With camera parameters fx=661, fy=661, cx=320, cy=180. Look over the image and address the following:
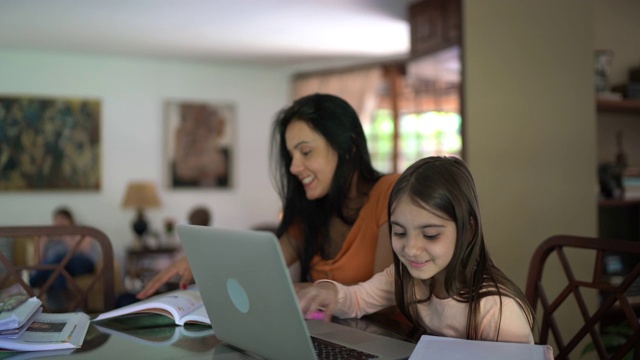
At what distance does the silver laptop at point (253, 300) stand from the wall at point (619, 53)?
273cm

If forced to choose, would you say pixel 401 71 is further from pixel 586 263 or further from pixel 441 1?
pixel 586 263

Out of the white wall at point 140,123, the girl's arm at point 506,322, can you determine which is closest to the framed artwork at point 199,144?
the white wall at point 140,123

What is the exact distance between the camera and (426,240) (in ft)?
3.97

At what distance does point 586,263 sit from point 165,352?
96.8 inches

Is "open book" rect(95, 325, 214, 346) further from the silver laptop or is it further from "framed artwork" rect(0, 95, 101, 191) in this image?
"framed artwork" rect(0, 95, 101, 191)

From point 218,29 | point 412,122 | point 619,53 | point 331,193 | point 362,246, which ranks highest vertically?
point 218,29

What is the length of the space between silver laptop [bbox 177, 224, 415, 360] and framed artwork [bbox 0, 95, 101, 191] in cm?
540

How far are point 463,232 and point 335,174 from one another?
661 mm

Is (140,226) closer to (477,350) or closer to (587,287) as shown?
(587,287)

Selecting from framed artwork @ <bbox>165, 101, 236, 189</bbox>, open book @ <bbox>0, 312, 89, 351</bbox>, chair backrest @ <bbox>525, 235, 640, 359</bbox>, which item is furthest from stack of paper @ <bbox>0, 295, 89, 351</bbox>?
framed artwork @ <bbox>165, 101, 236, 189</bbox>

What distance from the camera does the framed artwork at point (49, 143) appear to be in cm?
598

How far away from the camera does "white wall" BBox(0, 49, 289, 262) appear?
6070 millimetres

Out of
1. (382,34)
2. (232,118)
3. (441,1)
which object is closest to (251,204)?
(232,118)

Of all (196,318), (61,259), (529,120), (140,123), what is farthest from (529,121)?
(140,123)
